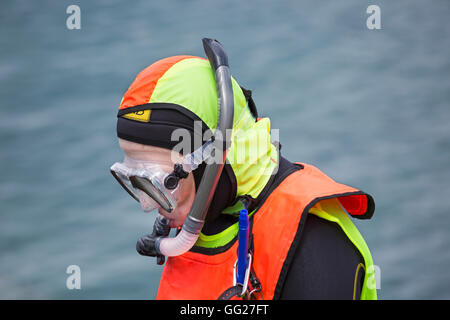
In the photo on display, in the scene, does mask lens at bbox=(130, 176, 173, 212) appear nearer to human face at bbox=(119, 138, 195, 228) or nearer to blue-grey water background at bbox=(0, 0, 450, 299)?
human face at bbox=(119, 138, 195, 228)

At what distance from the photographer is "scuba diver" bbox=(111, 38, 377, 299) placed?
1.32 meters

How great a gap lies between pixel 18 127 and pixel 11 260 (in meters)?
1.18

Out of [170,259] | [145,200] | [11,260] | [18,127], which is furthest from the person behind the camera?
[18,127]

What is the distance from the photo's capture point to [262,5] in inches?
188

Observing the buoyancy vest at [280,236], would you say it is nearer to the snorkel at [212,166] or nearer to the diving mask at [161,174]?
the snorkel at [212,166]

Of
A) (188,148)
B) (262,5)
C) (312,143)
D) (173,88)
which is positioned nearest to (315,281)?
(188,148)

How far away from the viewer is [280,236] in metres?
1.34

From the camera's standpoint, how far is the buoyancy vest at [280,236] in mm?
1327

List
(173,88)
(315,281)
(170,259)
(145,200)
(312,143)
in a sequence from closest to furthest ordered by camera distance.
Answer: (315,281)
(173,88)
(145,200)
(170,259)
(312,143)

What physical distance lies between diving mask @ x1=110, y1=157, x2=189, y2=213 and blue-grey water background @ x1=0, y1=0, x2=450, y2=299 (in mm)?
1937

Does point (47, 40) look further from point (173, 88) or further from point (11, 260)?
point (173, 88)

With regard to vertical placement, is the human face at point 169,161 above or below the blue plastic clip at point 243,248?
above

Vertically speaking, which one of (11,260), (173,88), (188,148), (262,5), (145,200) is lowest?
(11,260)

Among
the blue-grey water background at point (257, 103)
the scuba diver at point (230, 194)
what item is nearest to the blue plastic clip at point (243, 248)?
the scuba diver at point (230, 194)
